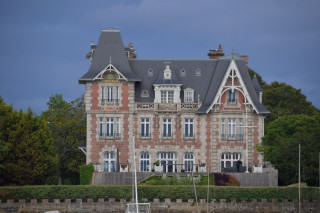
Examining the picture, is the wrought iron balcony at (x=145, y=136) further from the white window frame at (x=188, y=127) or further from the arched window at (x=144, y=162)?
the white window frame at (x=188, y=127)

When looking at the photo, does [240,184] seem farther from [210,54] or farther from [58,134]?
[58,134]

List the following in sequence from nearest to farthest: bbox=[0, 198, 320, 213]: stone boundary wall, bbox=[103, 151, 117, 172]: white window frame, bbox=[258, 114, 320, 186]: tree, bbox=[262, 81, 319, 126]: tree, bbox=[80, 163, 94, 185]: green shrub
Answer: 1. bbox=[0, 198, 320, 213]: stone boundary wall
2. bbox=[258, 114, 320, 186]: tree
3. bbox=[80, 163, 94, 185]: green shrub
4. bbox=[103, 151, 117, 172]: white window frame
5. bbox=[262, 81, 319, 126]: tree

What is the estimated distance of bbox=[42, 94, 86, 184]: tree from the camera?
344 feet

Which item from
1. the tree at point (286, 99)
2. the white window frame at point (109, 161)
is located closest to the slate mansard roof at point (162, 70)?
the white window frame at point (109, 161)

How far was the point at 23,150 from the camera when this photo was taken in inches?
3536

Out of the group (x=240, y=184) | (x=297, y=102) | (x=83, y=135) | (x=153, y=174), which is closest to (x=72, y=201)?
(x=153, y=174)

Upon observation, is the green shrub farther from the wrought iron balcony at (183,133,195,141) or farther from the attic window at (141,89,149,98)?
the wrought iron balcony at (183,133,195,141)

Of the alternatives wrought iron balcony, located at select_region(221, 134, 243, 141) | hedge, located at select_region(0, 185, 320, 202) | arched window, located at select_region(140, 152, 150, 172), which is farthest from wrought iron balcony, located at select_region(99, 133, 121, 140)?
wrought iron balcony, located at select_region(221, 134, 243, 141)

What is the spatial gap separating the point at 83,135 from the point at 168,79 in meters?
15.4

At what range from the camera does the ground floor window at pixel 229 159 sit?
93.9m

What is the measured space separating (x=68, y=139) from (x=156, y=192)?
22.1 metres

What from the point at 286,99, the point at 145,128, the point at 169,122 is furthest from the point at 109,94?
the point at 286,99

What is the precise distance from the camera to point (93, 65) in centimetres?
9531

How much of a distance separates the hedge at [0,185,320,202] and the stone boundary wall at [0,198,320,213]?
1.42 ft
